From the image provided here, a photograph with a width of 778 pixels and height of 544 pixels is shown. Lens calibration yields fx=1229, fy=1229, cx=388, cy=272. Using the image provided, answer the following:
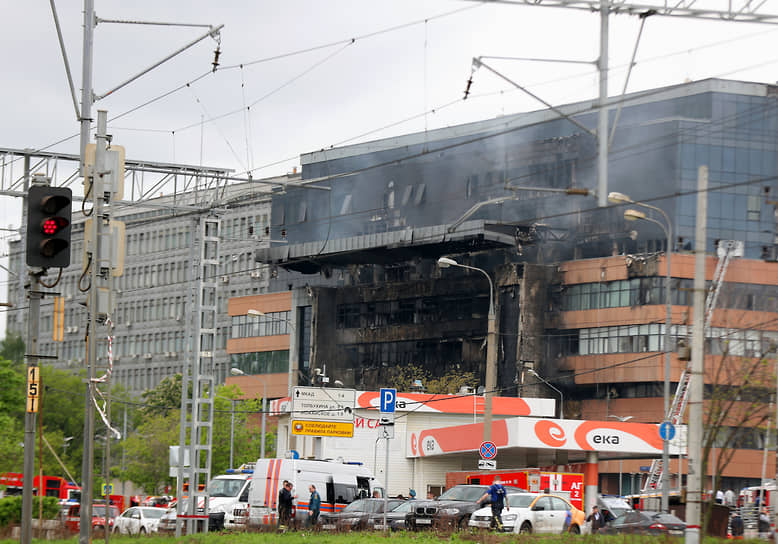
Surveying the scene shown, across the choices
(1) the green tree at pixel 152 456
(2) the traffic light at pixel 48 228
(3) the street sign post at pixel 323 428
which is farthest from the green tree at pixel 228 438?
(2) the traffic light at pixel 48 228

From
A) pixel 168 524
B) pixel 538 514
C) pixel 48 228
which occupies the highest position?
Answer: pixel 48 228

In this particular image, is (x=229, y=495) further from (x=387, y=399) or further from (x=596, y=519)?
(x=596, y=519)

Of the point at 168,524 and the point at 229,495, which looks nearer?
the point at 168,524

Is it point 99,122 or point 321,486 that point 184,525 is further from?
point 99,122

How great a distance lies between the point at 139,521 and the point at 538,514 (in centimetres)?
1612

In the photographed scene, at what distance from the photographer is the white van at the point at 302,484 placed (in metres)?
40.8

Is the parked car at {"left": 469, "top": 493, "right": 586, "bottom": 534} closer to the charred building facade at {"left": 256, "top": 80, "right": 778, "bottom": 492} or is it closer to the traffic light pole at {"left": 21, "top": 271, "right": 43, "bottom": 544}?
the traffic light pole at {"left": 21, "top": 271, "right": 43, "bottom": 544}

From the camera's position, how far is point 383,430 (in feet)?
103

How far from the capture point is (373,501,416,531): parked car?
35.5 m

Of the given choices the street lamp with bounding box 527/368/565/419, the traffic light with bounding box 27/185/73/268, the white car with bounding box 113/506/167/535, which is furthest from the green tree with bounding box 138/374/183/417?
the traffic light with bounding box 27/185/73/268

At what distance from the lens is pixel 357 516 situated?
119ft

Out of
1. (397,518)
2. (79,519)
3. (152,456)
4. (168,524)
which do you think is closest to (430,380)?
(152,456)

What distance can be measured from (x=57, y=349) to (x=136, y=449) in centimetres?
6754

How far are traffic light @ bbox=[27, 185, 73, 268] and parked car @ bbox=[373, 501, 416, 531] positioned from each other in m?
19.9
